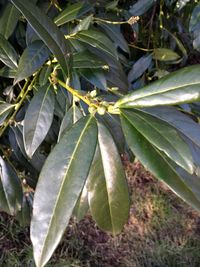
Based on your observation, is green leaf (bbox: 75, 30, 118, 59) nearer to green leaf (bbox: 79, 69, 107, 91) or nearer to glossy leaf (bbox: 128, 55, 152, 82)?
green leaf (bbox: 79, 69, 107, 91)

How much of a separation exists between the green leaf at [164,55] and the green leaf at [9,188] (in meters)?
0.70

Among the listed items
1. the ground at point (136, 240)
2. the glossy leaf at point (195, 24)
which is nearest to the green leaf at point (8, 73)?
the glossy leaf at point (195, 24)

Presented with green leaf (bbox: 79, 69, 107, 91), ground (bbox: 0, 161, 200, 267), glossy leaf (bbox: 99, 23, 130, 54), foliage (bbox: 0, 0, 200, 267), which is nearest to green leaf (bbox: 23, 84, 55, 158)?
foliage (bbox: 0, 0, 200, 267)

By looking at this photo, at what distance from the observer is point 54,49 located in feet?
2.30

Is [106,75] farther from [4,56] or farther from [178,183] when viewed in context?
[178,183]

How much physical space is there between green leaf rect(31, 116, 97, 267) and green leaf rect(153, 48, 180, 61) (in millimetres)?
869

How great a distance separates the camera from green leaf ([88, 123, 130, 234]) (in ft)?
2.21

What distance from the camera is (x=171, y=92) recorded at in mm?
603

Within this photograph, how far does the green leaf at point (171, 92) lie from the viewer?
0.59 meters

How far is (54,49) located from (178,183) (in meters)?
0.30

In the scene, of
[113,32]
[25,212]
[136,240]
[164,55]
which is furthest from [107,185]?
[136,240]

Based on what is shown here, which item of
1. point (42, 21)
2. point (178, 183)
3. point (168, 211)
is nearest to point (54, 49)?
point (42, 21)

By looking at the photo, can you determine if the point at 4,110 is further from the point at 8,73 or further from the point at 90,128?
the point at 90,128

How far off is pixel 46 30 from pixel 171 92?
249 mm
